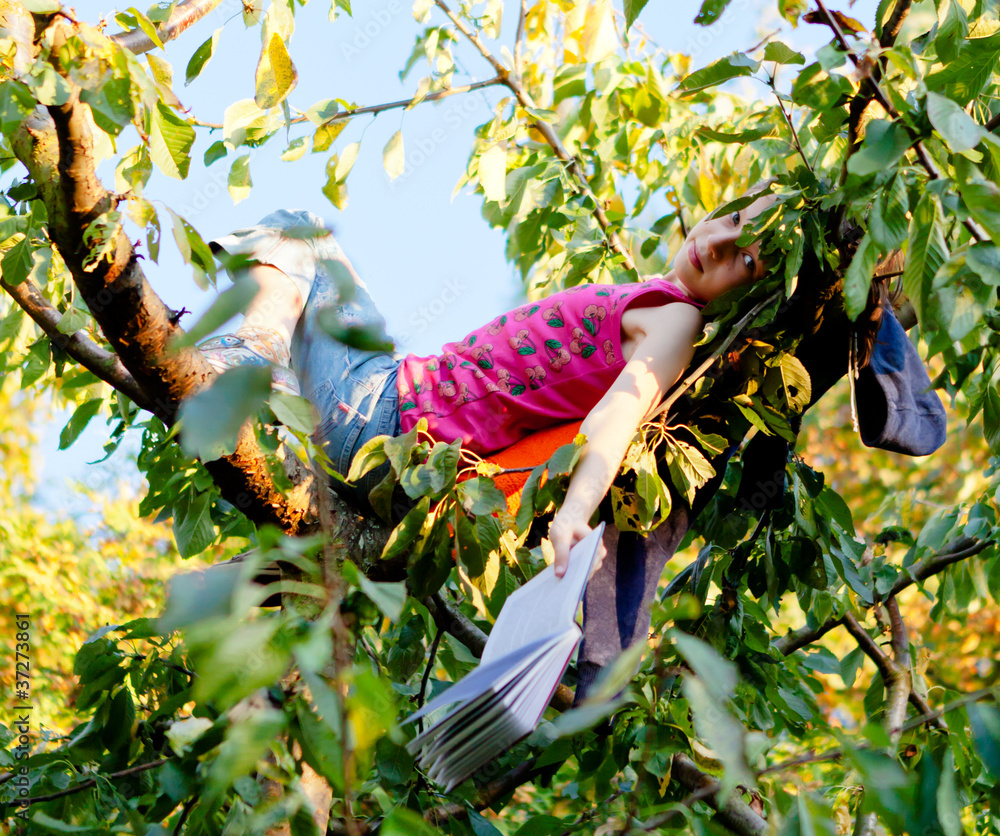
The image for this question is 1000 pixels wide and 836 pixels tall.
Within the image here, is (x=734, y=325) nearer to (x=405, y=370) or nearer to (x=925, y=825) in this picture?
(x=405, y=370)

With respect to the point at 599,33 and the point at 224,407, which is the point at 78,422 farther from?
the point at 224,407

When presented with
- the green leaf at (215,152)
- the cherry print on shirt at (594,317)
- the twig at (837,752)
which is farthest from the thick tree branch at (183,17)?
the twig at (837,752)

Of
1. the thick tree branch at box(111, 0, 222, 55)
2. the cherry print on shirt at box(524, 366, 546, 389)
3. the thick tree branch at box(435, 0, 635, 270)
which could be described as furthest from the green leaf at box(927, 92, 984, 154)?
the thick tree branch at box(435, 0, 635, 270)

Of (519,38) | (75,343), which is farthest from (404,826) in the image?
(519,38)

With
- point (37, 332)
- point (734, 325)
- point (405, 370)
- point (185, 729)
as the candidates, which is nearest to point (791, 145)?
point (734, 325)

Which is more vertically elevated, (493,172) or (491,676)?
(493,172)

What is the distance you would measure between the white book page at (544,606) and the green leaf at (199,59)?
0.97 m

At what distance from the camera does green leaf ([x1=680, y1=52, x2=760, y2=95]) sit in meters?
1.15

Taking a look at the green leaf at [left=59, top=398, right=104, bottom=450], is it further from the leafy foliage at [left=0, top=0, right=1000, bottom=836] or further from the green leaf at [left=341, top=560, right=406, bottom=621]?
the green leaf at [left=341, top=560, right=406, bottom=621]

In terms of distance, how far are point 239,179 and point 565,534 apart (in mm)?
1020

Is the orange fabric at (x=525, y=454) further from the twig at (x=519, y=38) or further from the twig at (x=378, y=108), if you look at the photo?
the twig at (x=519, y=38)

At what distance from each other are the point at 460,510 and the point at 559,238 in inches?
52.9

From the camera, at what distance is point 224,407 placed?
24.5 inches

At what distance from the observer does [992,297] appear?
0.97 m
